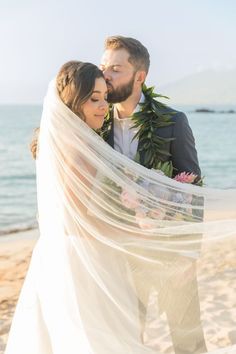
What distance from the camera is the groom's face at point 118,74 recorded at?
12.0 ft

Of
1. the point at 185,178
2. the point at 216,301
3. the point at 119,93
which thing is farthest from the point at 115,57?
the point at 216,301

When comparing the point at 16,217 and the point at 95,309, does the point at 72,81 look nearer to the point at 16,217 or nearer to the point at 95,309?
the point at 95,309

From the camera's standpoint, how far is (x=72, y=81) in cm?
330

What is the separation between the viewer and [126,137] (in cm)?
378

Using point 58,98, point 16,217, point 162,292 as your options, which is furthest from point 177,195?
point 16,217

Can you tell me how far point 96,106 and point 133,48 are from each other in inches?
23.1

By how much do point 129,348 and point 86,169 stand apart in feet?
3.26

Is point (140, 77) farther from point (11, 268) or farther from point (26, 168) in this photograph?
point (26, 168)

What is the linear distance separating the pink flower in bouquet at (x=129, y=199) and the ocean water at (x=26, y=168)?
4876mm

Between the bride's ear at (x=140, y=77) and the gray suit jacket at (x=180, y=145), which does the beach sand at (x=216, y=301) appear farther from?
the bride's ear at (x=140, y=77)

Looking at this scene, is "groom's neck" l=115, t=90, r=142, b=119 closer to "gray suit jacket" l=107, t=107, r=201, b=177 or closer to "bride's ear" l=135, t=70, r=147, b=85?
"bride's ear" l=135, t=70, r=147, b=85

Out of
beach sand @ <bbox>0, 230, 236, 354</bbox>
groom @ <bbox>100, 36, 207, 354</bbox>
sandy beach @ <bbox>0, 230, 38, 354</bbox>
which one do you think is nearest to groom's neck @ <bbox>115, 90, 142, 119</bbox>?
groom @ <bbox>100, 36, 207, 354</bbox>

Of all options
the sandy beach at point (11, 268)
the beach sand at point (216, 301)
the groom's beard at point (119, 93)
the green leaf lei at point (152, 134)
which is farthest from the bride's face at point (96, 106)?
the sandy beach at point (11, 268)

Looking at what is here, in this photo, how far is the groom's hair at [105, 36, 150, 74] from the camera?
3.73m
